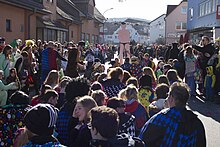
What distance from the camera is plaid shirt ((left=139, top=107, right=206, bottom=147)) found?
3.98m

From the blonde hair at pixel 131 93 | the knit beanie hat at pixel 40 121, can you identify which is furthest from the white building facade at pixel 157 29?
the knit beanie hat at pixel 40 121

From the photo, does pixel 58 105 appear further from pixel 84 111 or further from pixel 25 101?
pixel 84 111

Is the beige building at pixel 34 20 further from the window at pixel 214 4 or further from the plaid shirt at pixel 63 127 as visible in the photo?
the plaid shirt at pixel 63 127

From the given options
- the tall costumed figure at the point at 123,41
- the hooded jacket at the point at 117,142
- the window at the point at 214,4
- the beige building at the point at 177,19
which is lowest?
the hooded jacket at the point at 117,142

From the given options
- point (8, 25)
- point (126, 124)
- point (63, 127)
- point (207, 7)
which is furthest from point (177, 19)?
point (126, 124)

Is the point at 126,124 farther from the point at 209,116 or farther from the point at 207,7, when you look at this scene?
the point at 207,7

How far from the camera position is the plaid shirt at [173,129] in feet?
13.0

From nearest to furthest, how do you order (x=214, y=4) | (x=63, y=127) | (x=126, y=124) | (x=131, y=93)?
(x=126, y=124), (x=63, y=127), (x=131, y=93), (x=214, y=4)

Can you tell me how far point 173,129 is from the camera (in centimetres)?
399

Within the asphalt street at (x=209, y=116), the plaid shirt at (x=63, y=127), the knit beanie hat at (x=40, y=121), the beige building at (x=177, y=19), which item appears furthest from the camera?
the beige building at (x=177, y=19)

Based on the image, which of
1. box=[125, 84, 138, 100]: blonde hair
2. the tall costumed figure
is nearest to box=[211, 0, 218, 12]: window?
the tall costumed figure

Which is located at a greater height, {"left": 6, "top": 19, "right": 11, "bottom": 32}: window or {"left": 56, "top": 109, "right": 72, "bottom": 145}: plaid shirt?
{"left": 6, "top": 19, "right": 11, "bottom": 32}: window

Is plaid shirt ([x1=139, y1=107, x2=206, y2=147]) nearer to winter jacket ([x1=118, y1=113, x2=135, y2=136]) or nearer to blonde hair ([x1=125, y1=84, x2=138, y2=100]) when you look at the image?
winter jacket ([x1=118, y1=113, x2=135, y2=136])

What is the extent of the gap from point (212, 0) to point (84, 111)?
3262 centimetres
